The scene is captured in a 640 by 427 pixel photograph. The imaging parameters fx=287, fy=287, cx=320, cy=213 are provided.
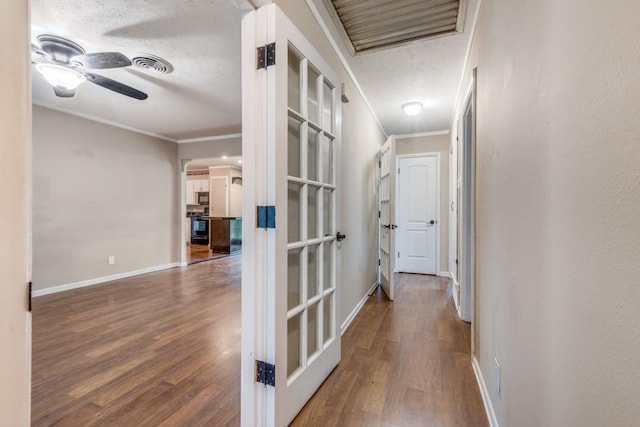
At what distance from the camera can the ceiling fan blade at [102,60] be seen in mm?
2141

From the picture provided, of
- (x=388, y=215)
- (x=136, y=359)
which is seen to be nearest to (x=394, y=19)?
(x=388, y=215)

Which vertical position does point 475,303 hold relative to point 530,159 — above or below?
below

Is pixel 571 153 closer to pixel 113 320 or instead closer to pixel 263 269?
pixel 263 269

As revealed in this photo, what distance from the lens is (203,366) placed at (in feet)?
6.72

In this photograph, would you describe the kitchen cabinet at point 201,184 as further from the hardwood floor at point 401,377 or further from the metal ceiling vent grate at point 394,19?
the metal ceiling vent grate at point 394,19

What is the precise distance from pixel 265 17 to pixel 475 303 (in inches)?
84.0

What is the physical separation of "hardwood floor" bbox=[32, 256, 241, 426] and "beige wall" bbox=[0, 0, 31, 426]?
1.21m

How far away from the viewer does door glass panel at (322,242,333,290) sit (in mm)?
1925

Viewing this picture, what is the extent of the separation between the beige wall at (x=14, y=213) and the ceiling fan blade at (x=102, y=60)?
1.96 meters

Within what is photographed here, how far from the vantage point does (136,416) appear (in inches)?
60.8

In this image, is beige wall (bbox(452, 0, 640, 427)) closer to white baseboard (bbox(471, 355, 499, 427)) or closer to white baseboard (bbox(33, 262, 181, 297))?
white baseboard (bbox(471, 355, 499, 427))

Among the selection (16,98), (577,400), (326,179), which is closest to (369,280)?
(326,179)

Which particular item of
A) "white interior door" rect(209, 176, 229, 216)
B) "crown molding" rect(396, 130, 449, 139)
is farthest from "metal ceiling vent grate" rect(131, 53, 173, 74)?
"white interior door" rect(209, 176, 229, 216)

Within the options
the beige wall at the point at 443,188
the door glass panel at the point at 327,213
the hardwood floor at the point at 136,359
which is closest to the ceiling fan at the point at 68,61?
the door glass panel at the point at 327,213
